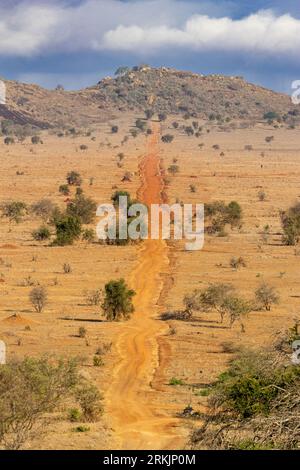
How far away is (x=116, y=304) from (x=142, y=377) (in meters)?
7.93

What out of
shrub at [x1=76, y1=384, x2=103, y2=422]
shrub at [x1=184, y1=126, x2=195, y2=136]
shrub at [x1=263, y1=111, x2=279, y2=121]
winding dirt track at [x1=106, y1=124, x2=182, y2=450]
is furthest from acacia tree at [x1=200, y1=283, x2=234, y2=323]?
shrub at [x1=263, y1=111, x2=279, y2=121]

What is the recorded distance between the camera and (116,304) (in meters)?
30.1

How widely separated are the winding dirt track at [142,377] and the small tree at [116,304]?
20.7 inches

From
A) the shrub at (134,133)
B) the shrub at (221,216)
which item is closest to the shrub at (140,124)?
the shrub at (134,133)

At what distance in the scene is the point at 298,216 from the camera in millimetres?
51125

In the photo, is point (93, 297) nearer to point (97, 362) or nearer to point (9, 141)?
point (97, 362)

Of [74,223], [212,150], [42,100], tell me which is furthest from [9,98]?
[74,223]

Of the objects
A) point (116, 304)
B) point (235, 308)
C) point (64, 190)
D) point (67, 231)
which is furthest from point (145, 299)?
point (64, 190)

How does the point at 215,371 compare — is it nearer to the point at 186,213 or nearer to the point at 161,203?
the point at 186,213

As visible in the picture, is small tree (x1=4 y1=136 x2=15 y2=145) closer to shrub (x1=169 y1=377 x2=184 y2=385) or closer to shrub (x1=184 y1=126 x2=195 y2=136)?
shrub (x1=184 y1=126 x2=195 y2=136)

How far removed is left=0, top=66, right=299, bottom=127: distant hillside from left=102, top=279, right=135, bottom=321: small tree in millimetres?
138323

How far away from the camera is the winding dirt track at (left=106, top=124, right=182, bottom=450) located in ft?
54.8

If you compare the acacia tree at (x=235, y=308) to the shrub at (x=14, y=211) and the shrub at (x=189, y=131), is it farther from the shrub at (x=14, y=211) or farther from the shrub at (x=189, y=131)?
the shrub at (x=189, y=131)
